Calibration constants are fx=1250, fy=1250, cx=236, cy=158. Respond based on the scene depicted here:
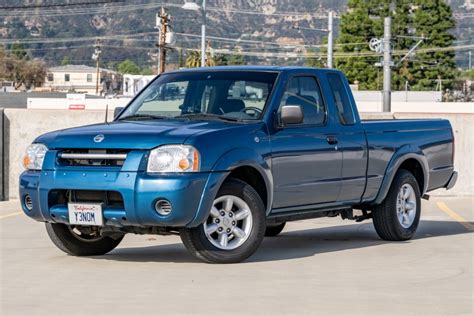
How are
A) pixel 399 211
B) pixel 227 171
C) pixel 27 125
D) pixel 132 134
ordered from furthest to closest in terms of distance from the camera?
pixel 27 125 → pixel 399 211 → pixel 227 171 → pixel 132 134

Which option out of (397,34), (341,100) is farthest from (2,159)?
(397,34)

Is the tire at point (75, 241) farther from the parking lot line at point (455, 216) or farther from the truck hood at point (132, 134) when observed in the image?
the parking lot line at point (455, 216)

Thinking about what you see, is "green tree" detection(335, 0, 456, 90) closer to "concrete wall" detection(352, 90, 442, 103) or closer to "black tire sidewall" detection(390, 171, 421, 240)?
"concrete wall" detection(352, 90, 442, 103)

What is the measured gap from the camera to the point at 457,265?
10891mm

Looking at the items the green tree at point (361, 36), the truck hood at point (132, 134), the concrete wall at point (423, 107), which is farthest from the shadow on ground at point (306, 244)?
the green tree at point (361, 36)

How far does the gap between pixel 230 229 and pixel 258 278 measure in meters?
0.93

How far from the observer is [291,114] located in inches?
437

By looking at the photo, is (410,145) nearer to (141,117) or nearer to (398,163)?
(398,163)

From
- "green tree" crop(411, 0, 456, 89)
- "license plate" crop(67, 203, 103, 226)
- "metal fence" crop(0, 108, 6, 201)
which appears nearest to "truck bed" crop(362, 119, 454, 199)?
"license plate" crop(67, 203, 103, 226)

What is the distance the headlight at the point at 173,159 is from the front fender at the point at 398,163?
3.01 m

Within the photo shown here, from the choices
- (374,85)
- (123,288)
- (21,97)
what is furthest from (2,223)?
(374,85)

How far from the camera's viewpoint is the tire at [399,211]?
1282cm

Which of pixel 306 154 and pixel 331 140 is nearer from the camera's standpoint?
pixel 306 154

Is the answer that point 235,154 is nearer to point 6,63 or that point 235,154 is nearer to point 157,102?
point 157,102
